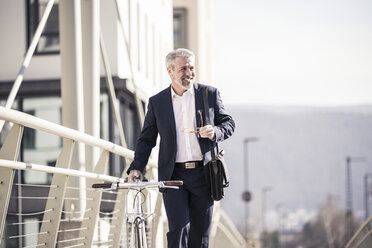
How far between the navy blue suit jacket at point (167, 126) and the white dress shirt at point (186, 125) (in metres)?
0.05

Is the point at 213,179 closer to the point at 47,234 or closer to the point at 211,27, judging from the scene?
the point at 47,234

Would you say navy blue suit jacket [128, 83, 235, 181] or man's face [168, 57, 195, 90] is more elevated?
man's face [168, 57, 195, 90]

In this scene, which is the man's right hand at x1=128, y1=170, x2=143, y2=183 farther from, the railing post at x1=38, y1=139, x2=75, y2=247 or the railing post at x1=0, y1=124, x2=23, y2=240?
the railing post at x1=0, y1=124, x2=23, y2=240

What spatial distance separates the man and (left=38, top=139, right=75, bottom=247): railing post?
0.53m

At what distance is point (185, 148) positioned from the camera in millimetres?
6539

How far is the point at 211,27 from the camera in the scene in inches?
1982

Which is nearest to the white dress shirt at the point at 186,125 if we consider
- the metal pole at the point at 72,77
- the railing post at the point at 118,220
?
the railing post at the point at 118,220

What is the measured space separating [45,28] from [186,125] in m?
17.7

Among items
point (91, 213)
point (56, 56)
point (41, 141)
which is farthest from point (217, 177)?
point (41, 141)

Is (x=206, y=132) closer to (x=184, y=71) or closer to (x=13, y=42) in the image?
(x=184, y=71)

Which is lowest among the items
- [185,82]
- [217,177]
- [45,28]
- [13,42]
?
[217,177]

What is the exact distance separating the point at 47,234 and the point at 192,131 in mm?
1321

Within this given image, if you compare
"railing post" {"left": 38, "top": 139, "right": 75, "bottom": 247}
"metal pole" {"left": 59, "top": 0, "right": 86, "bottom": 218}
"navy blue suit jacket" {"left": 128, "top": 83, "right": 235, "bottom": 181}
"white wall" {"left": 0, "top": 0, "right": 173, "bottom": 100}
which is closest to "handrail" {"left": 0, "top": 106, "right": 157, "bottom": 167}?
"railing post" {"left": 38, "top": 139, "right": 75, "bottom": 247}

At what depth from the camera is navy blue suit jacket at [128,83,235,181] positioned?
6496 millimetres
